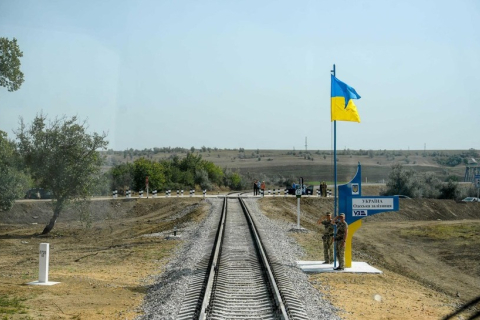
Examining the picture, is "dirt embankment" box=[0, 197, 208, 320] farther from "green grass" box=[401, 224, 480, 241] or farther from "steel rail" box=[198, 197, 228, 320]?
"green grass" box=[401, 224, 480, 241]

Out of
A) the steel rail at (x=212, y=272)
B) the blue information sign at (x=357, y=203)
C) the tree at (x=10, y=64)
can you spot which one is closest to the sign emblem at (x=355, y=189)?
the blue information sign at (x=357, y=203)

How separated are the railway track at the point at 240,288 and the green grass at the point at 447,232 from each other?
20561 mm

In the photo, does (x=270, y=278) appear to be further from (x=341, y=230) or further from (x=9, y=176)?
(x=9, y=176)

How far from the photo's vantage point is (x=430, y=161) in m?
152

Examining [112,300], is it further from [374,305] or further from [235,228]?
[235,228]

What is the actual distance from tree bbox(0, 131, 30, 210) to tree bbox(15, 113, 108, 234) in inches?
31.2

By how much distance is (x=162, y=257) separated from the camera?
1986 centimetres

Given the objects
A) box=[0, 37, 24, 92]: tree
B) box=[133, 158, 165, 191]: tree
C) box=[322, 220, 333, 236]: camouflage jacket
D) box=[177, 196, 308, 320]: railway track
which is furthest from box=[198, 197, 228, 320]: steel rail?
box=[133, 158, 165, 191]: tree

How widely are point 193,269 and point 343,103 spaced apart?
6.56 metres

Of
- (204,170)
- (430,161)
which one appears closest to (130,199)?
(204,170)

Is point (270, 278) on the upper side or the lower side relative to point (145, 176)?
lower

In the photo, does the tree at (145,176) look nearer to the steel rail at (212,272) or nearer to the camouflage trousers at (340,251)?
the steel rail at (212,272)

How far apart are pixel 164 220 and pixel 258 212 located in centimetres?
637

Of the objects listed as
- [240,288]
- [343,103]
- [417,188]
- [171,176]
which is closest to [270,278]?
[240,288]
